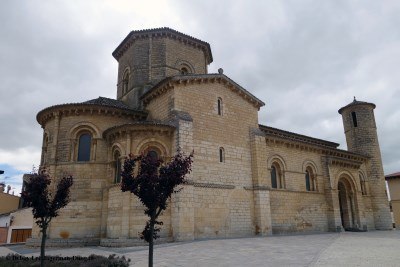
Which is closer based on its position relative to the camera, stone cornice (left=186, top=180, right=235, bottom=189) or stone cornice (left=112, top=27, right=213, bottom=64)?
stone cornice (left=186, top=180, right=235, bottom=189)

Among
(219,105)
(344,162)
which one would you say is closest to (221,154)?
(219,105)

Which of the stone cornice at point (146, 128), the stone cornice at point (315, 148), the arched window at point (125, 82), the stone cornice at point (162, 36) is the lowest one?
the stone cornice at point (146, 128)

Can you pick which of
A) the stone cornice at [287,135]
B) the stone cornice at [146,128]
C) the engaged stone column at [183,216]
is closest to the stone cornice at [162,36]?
the stone cornice at [287,135]

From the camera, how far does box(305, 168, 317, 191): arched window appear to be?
24828 mm

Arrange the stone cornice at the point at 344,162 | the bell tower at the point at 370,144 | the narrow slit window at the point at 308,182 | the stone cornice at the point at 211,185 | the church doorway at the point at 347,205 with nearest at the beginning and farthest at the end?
the stone cornice at the point at 211,185, the narrow slit window at the point at 308,182, the stone cornice at the point at 344,162, the church doorway at the point at 347,205, the bell tower at the point at 370,144

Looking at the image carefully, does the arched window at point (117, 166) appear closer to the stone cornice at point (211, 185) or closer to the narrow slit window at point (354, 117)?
the stone cornice at point (211, 185)

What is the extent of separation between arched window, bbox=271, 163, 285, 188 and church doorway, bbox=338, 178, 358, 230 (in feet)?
24.4

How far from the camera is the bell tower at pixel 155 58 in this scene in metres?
23.7

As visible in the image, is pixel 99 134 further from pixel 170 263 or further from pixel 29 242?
pixel 170 263

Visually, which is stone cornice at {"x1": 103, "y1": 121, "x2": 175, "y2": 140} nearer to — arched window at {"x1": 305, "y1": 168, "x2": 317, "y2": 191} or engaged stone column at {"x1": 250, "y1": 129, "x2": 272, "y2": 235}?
engaged stone column at {"x1": 250, "y1": 129, "x2": 272, "y2": 235}

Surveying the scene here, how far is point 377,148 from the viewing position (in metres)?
31.5

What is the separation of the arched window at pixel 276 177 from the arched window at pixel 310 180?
121 inches

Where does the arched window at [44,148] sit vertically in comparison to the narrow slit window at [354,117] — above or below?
below

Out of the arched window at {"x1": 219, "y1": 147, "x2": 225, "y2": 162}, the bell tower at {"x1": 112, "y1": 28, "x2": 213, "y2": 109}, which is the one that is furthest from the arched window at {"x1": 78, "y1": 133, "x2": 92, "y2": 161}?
the arched window at {"x1": 219, "y1": 147, "x2": 225, "y2": 162}
